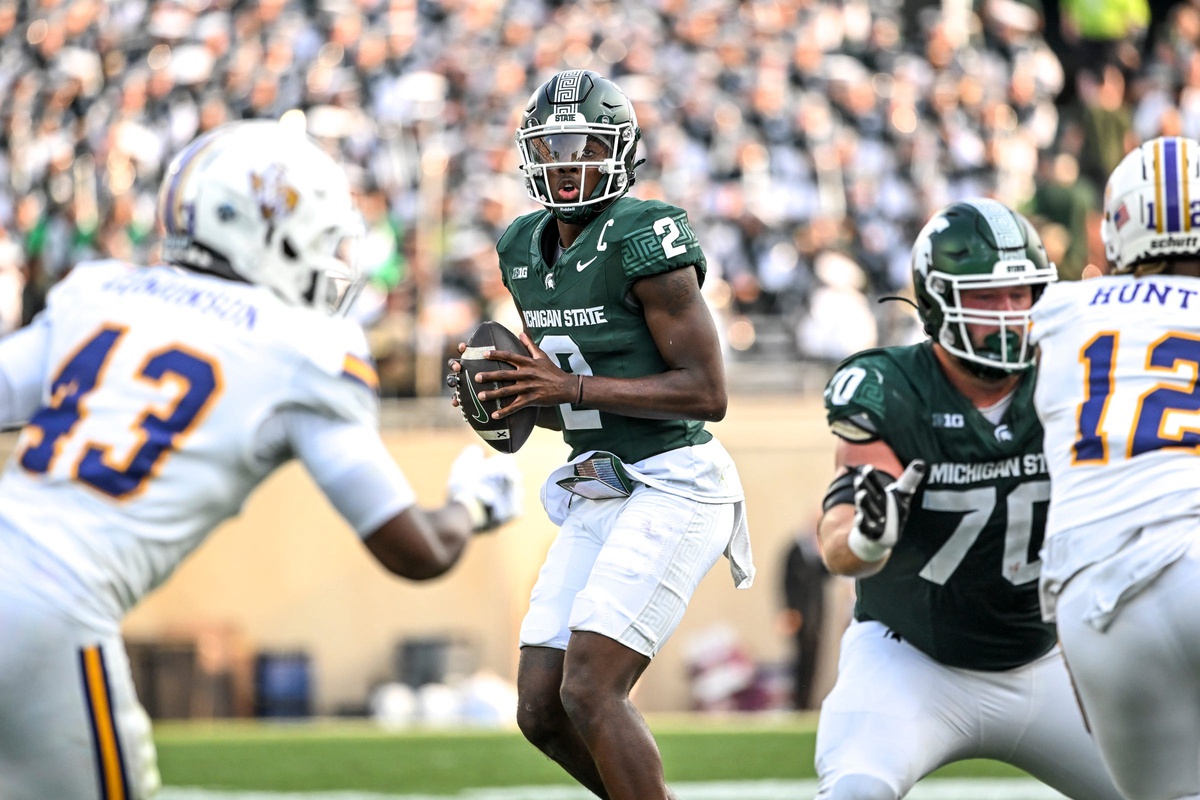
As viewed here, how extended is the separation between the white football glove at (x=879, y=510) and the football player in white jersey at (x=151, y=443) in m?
0.86

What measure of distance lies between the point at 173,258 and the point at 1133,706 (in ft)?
6.78

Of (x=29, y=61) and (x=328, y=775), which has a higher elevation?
(x=29, y=61)

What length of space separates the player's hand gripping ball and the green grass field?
3.17m

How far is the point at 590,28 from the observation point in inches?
567

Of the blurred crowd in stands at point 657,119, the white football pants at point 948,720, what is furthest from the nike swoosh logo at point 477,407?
the blurred crowd in stands at point 657,119

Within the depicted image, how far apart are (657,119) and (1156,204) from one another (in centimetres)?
1003

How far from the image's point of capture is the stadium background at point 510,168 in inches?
466

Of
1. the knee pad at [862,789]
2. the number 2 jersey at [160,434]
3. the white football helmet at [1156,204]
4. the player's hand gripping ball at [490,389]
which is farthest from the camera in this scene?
the player's hand gripping ball at [490,389]

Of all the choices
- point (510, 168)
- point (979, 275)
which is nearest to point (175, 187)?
point (979, 275)

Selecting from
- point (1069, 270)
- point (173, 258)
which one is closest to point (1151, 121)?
point (1069, 270)

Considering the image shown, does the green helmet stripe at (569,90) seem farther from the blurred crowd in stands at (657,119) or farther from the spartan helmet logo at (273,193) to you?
the blurred crowd in stands at (657,119)

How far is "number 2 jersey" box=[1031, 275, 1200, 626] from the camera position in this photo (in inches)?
130

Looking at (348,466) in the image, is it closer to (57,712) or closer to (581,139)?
(57,712)

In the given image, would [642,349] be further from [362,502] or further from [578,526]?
[362,502]
